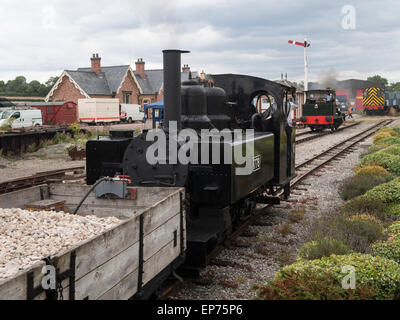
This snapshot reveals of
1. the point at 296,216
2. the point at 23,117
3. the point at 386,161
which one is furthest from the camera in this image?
the point at 23,117

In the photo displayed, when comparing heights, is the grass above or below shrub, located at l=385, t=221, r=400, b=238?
below

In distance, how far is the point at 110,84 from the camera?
4581 cm

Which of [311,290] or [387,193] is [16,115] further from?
[311,290]

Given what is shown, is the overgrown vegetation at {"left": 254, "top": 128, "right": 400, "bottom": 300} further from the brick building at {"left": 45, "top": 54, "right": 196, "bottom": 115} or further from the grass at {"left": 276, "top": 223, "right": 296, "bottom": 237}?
the brick building at {"left": 45, "top": 54, "right": 196, "bottom": 115}

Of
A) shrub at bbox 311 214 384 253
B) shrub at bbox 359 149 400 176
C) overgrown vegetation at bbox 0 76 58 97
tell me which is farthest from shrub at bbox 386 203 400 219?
overgrown vegetation at bbox 0 76 58 97

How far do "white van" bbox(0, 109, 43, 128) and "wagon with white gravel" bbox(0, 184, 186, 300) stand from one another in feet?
77.3

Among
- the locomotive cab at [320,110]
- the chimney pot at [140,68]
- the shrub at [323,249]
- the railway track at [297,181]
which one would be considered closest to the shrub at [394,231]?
the shrub at [323,249]

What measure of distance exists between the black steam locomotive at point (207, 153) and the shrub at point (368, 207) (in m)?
1.38

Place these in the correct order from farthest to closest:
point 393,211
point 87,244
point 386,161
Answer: point 386,161
point 393,211
point 87,244

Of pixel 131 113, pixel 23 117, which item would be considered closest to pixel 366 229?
pixel 23 117

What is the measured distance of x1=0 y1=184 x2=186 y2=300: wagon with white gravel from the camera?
2785 millimetres

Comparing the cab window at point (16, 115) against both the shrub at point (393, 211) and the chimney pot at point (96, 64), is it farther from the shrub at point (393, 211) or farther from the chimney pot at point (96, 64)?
the shrub at point (393, 211)

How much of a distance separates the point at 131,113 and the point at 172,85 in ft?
125
